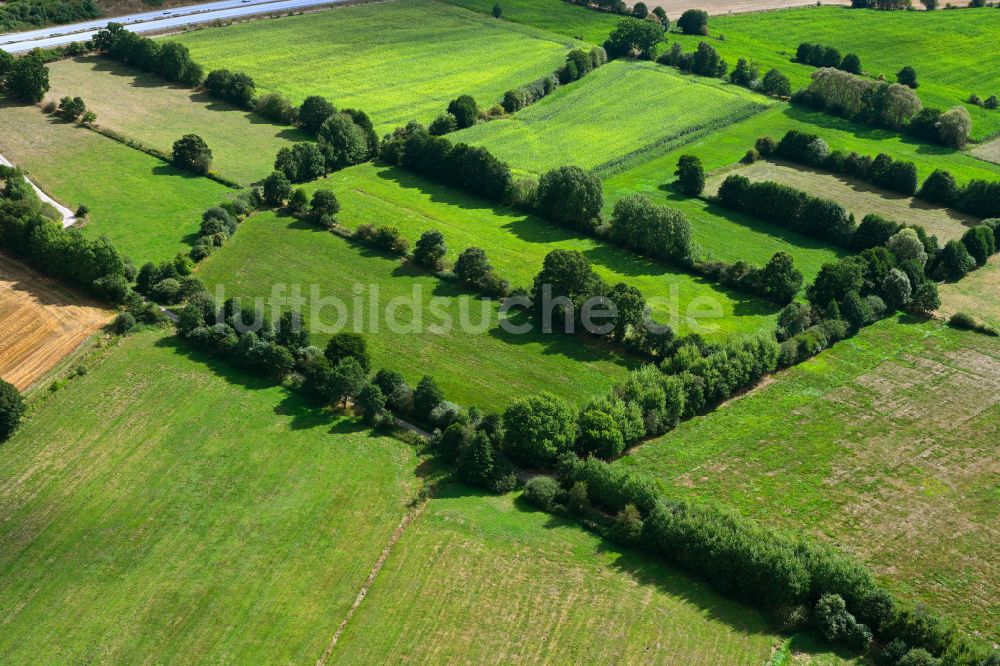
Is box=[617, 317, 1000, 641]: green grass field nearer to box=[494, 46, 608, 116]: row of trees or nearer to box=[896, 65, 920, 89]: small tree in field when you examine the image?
box=[494, 46, 608, 116]: row of trees

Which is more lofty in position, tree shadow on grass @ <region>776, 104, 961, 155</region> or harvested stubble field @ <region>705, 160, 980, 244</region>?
tree shadow on grass @ <region>776, 104, 961, 155</region>

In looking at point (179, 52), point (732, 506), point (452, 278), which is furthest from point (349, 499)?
point (179, 52)

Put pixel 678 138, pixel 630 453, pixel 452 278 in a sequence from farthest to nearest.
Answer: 1. pixel 678 138
2. pixel 452 278
3. pixel 630 453

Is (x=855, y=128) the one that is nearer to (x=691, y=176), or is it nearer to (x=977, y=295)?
(x=691, y=176)

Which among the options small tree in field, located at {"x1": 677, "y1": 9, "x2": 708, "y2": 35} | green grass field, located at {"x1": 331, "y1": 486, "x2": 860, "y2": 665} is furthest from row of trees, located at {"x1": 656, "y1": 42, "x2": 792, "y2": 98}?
green grass field, located at {"x1": 331, "y1": 486, "x2": 860, "y2": 665}

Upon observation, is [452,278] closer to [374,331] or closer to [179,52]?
[374,331]
